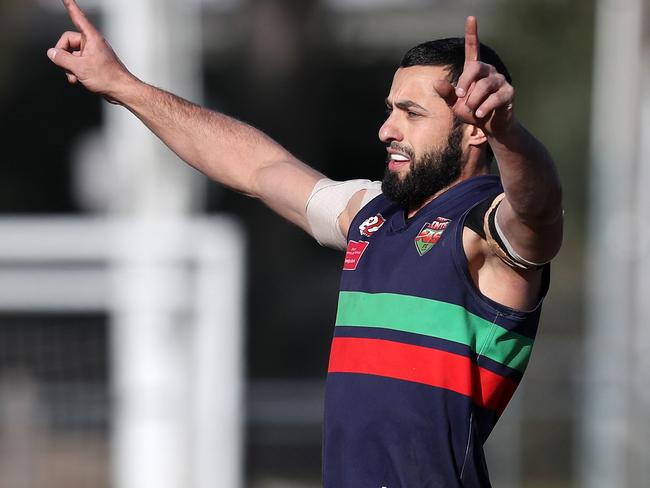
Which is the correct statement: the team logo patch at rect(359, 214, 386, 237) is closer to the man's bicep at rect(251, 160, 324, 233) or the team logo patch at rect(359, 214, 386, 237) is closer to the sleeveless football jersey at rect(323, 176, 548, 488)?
the sleeveless football jersey at rect(323, 176, 548, 488)

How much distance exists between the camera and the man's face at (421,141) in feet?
12.5

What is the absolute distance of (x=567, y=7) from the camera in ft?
54.8

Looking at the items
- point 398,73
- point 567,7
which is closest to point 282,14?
point 567,7

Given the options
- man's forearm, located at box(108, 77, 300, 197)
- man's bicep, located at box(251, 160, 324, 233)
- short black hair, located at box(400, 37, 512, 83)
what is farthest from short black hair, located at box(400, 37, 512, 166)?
man's forearm, located at box(108, 77, 300, 197)

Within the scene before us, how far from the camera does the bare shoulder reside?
11.9 ft

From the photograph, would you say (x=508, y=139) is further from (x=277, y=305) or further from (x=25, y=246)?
(x=277, y=305)

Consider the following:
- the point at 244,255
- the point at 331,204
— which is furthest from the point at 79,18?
the point at 244,255

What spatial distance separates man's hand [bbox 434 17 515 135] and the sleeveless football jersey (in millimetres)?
544

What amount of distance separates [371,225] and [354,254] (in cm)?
11

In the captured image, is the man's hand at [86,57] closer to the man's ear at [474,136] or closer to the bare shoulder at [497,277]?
the man's ear at [474,136]

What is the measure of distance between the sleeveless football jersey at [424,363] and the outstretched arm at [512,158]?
0.25 meters

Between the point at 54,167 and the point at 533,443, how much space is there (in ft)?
26.1

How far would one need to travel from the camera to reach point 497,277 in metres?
3.65

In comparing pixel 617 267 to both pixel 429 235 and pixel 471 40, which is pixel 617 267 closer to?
pixel 429 235
